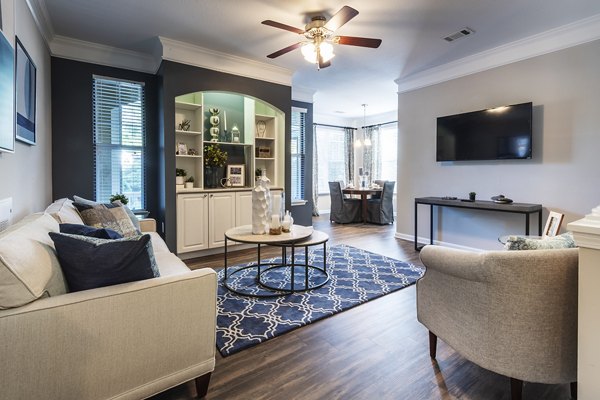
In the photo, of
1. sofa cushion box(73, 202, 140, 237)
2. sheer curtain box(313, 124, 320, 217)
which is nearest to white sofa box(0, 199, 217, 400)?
sofa cushion box(73, 202, 140, 237)

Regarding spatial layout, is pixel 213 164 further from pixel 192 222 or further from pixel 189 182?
pixel 192 222

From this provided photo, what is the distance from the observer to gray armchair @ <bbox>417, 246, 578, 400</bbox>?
53.2 inches

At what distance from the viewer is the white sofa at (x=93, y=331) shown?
3.67 ft

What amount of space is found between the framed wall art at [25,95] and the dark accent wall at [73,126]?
1.10 meters

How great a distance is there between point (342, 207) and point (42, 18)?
548cm

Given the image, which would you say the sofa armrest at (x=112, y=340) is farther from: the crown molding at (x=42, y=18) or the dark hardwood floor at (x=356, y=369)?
the crown molding at (x=42, y=18)

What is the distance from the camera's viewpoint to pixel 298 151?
6297 mm

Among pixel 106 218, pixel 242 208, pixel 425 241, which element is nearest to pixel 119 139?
pixel 242 208

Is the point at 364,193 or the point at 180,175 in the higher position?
the point at 180,175

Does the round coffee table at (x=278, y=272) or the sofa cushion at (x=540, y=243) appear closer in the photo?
the sofa cushion at (x=540, y=243)

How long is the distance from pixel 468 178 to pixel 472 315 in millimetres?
3325

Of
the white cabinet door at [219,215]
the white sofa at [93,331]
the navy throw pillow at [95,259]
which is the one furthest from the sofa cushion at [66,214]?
the white cabinet door at [219,215]

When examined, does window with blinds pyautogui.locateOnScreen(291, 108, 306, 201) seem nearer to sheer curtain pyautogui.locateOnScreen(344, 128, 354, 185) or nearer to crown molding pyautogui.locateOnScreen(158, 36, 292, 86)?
crown molding pyautogui.locateOnScreen(158, 36, 292, 86)

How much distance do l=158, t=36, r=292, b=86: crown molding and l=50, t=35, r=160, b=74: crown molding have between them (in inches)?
14.6
